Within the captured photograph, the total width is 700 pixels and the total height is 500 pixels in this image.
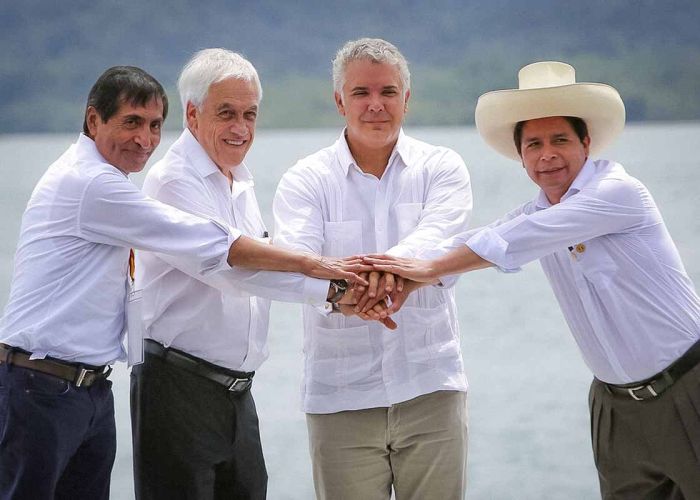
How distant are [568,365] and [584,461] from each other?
1.99 m

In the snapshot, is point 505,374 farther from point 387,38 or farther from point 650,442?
point 387,38

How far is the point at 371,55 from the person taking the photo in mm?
2916

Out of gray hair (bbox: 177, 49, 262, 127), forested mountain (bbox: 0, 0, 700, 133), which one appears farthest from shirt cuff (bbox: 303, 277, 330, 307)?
forested mountain (bbox: 0, 0, 700, 133)

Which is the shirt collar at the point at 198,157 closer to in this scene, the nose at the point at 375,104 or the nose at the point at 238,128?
Answer: the nose at the point at 238,128

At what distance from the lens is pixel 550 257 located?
279 centimetres

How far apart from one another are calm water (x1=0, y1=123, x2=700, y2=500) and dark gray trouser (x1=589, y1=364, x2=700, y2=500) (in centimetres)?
211

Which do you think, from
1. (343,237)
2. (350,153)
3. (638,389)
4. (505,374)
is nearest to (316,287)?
(343,237)

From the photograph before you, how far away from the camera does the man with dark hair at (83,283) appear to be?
2.42 m

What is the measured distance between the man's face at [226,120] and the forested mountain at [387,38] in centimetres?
1429

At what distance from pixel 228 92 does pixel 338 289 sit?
A: 63 cm

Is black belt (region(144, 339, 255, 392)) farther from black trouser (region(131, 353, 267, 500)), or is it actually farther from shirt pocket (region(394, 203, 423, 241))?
shirt pocket (region(394, 203, 423, 241))

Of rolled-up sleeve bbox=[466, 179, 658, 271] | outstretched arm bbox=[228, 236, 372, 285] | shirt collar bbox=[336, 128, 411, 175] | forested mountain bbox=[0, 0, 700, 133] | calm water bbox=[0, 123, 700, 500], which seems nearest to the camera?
rolled-up sleeve bbox=[466, 179, 658, 271]

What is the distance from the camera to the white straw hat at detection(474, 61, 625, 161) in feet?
9.04

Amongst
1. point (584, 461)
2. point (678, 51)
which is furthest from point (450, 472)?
point (678, 51)
